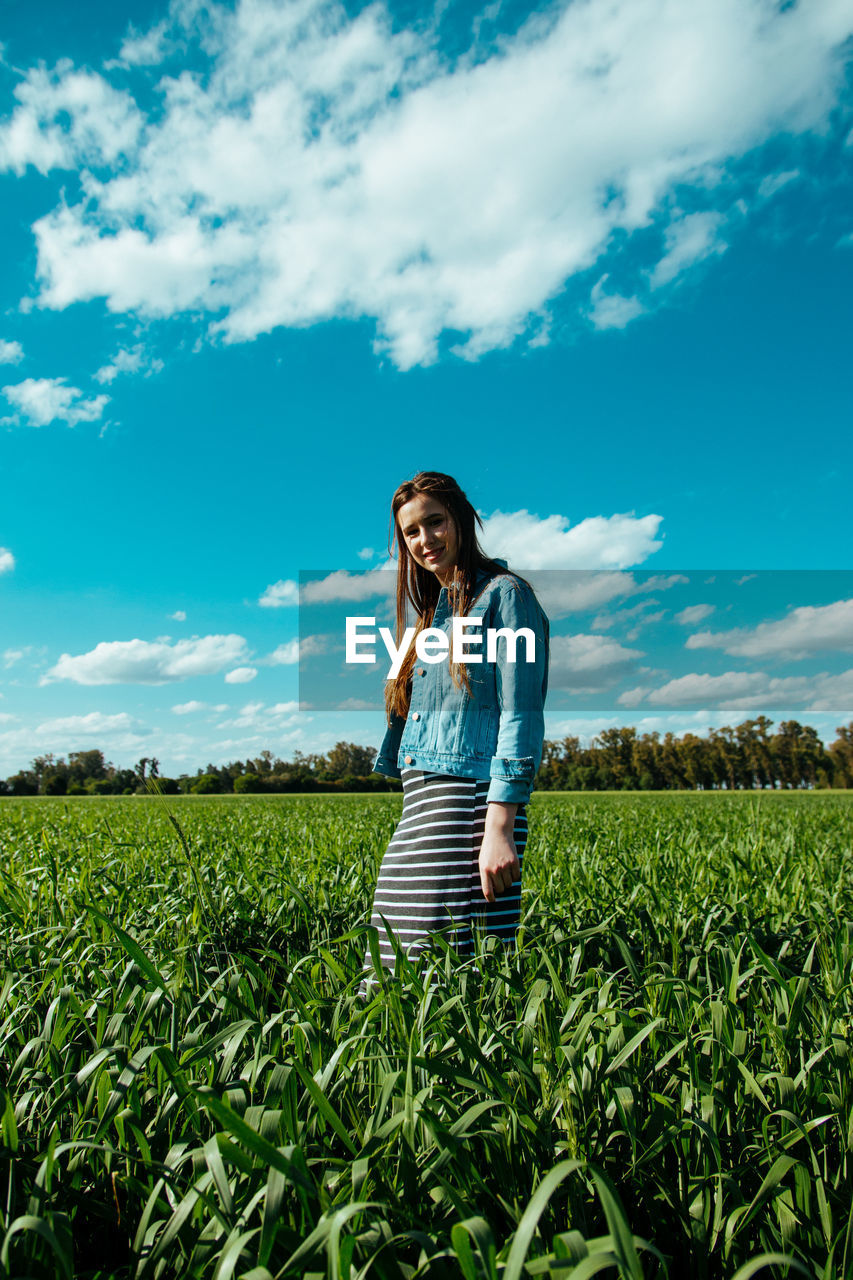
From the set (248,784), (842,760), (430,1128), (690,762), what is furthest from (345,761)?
(430,1128)

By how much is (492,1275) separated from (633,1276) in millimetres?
183

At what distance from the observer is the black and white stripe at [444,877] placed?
2496 millimetres

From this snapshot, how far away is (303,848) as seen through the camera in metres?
6.50

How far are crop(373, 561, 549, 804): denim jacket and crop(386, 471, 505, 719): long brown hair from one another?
0.19ft

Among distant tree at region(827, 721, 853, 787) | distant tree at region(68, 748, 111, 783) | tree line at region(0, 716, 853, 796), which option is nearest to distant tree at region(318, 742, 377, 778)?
tree line at region(0, 716, 853, 796)

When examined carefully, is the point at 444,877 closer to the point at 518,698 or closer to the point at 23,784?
the point at 518,698

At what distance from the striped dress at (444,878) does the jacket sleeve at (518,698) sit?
0.17m

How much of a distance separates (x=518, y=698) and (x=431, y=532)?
772mm

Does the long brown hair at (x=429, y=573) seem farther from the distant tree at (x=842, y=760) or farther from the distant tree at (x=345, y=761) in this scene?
the distant tree at (x=842, y=760)

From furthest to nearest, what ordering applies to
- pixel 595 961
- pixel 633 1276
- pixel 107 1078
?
pixel 595 961, pixel 107 1078, pixel 633 1276

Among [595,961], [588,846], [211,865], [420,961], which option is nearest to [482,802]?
[420,961]

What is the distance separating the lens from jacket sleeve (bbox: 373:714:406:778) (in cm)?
313

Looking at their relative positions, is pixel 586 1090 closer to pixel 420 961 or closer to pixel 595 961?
pixel 420 961

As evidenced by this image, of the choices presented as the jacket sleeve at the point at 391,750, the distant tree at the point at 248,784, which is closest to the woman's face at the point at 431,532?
the jacket sleeve at the point at 391,750
